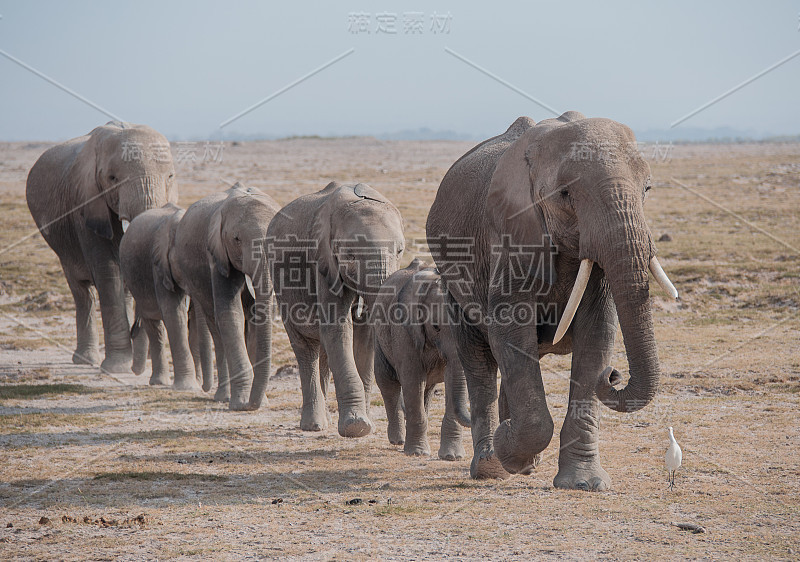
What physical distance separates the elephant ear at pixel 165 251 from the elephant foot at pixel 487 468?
6.67m

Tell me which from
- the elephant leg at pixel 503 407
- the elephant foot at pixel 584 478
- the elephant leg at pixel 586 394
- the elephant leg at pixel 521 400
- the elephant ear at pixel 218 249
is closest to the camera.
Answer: the elephant leg at pixel 521 400

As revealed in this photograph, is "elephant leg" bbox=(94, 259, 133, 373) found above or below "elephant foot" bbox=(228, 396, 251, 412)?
above

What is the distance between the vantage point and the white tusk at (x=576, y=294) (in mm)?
6066

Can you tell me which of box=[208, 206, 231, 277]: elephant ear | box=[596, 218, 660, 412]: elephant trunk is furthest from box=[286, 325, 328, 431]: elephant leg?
box=[596, 218, 660, 412]: elephant trunk

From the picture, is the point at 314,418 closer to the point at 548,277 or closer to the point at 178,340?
the point at 178,340

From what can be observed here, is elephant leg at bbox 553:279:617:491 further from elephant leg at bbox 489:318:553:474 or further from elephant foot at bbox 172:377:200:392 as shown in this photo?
elephant foot at bbox 172:377:200:392

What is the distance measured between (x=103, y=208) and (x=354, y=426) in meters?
7.26

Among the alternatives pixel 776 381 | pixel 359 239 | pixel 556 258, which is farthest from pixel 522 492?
pixel 776 381

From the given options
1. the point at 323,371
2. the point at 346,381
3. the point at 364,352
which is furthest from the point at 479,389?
the point at 323,371

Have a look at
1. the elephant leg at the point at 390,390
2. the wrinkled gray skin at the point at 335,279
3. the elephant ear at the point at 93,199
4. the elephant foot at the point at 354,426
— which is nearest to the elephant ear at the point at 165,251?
the elephant ear at the point at 93,199

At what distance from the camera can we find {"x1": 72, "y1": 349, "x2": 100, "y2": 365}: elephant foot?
15.5 m

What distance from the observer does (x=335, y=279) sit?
998 cm

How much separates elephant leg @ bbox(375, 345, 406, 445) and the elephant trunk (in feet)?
12.5

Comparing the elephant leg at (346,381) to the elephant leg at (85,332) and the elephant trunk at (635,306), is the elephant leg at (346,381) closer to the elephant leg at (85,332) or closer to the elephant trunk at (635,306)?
the elephant trunk at (635,306)
